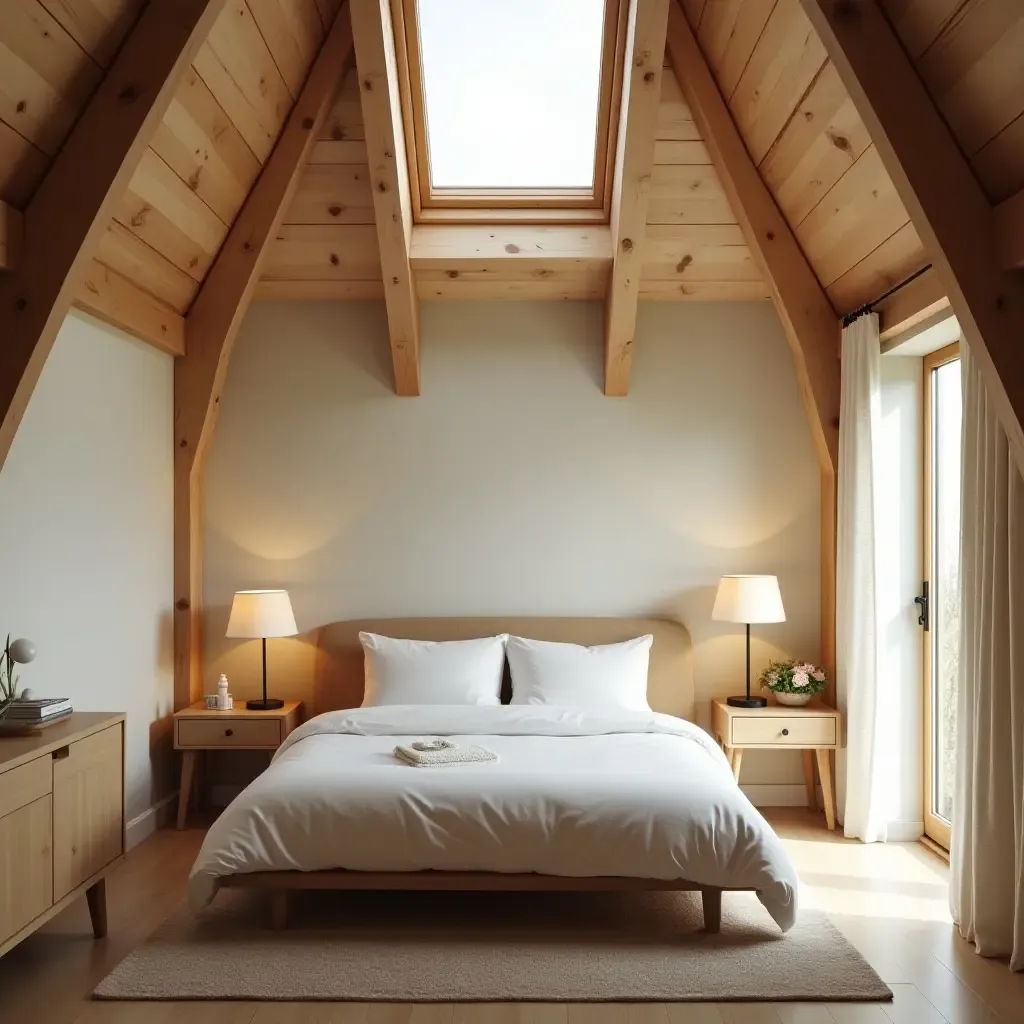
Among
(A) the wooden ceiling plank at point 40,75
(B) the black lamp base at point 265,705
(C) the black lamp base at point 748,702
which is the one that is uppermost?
(A) the wooden ceiling plank at point 40,75

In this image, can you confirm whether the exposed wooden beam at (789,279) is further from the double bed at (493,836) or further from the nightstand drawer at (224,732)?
the nightstand drawer at (224,732)

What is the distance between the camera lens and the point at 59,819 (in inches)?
125

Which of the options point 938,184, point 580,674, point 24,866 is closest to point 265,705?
point 580,674

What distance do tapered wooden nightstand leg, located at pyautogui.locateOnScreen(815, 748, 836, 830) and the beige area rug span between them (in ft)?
3.64

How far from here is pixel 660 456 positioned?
5.41 metres

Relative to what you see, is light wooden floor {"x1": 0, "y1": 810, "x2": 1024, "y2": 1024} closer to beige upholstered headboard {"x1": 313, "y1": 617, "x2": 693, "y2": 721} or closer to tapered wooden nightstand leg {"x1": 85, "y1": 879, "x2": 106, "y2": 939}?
tapered wooden nightstand leg {"x1": 85, "y1": 879, "x2": 106, "y2": 939}

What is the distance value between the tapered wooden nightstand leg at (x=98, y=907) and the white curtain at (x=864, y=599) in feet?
10.2

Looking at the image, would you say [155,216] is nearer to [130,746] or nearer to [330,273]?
[330,273]

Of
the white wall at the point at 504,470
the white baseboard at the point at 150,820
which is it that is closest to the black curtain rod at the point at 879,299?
the white wall at the point at 504,470

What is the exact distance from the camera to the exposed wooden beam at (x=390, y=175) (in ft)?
12.9

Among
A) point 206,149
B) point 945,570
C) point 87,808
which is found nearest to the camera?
point 87,808

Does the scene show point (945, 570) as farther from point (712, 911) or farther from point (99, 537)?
point (99, 537)

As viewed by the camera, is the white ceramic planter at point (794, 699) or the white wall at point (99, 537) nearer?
the white wall at point (99, 537)

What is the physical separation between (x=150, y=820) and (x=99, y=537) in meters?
1.39
